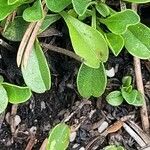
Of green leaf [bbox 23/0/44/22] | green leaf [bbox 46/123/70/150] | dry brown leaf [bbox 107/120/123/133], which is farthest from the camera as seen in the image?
dry brown leaf [bbox 107/120/123/133]

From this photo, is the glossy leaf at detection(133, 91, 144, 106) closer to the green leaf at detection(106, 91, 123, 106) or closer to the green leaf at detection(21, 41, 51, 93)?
the green leaf at detection(106, 91, 123, 106)

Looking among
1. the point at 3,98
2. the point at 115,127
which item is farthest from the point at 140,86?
the point at 3,98

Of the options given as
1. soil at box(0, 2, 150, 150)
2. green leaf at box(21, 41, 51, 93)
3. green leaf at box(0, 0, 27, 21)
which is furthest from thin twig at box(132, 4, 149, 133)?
green leaf at box(0, 0, 27, 21)

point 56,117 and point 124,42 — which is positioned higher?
point 124,42

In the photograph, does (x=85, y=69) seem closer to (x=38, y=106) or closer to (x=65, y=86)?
(x=65, y=86)

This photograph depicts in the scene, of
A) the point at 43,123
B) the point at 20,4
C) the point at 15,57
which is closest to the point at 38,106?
the point at 43,123

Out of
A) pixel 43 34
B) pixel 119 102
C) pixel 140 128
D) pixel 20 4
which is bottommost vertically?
pixel 140 128
